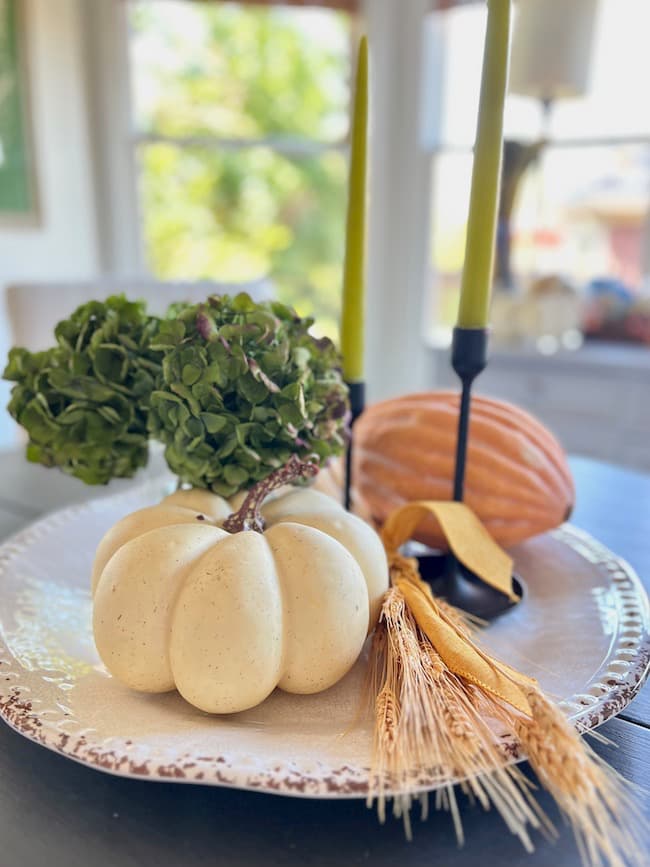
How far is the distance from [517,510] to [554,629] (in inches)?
5.0

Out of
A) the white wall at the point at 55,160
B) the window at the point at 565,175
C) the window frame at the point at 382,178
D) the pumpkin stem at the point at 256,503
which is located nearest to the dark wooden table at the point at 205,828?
the pumpkin stem at the point at 256,503

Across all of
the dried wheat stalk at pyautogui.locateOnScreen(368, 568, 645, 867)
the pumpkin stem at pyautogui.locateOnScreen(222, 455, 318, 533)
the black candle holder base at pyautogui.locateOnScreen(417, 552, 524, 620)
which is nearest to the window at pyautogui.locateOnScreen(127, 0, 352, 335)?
the black candle holder base at pyautogui.locateOnScreen(417, 552, 524, 620)

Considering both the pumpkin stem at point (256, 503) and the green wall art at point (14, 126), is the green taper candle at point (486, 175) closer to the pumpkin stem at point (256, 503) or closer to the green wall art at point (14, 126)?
the pumpkin stem at point (256, 503)

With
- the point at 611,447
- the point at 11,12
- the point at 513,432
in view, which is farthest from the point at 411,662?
the point at 11,12

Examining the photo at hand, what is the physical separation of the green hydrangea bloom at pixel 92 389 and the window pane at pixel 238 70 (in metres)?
1.87

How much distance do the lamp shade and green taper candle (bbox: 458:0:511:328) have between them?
1521 millimetres

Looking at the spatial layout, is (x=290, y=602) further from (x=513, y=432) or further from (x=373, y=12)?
(x=373, y=12)

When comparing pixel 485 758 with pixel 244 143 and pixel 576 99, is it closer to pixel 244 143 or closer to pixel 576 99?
pixel 576 99

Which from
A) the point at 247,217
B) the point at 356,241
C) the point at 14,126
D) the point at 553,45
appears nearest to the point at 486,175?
the point at 356,241

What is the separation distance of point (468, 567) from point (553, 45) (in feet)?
5.63

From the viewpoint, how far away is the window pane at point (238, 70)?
210 centimetres

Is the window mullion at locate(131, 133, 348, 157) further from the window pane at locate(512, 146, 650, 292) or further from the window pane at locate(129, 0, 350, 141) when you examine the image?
the window pane at locate(512, 146, 650, 292)

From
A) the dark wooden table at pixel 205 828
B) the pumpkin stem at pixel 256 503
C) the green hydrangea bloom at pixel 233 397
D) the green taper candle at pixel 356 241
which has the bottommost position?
the dark wooden table at pixel 205 828

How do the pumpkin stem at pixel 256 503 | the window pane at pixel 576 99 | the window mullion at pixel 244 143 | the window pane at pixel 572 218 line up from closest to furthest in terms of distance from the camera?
1. the pumpkin stem at pixel 256 503
2. the window pane at pixel 576 99
3. the window pane at pixel 572 218
4. the window mullion at pixel 244 143
